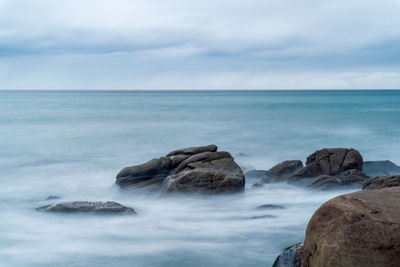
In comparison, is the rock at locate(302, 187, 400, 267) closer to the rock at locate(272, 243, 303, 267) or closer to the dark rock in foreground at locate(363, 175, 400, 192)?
the rock at locate(272, 243, 303, 267)

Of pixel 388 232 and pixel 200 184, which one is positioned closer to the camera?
pixel 388 232

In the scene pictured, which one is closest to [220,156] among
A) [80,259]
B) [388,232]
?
[80,259]

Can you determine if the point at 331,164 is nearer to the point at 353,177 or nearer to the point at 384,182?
the point at 353,177

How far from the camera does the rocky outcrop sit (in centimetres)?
1275

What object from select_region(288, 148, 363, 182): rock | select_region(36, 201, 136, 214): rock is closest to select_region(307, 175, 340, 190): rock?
select_region(288, 148, 363, 182): rock

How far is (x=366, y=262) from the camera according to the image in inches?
194

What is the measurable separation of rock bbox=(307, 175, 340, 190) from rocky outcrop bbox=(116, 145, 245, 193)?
7.19ft

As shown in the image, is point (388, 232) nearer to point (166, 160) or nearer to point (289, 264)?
point (289, 264)

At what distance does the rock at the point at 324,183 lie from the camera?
1323 centimetres

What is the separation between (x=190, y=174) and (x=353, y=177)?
4896mm

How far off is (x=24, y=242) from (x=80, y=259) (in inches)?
76.6

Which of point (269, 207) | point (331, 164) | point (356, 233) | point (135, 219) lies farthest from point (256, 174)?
point (356, 233)

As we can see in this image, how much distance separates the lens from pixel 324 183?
1341 cm

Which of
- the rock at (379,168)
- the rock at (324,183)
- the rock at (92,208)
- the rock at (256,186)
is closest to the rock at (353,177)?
the rock at (324,183)
